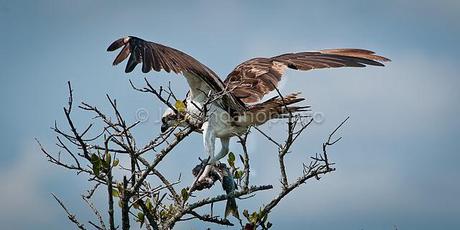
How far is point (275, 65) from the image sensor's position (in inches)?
291

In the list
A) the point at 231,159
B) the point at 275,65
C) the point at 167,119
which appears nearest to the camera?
the point at 231,159

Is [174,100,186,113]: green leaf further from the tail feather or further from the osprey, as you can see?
the tail feather

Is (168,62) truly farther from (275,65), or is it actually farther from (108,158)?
(275,65)

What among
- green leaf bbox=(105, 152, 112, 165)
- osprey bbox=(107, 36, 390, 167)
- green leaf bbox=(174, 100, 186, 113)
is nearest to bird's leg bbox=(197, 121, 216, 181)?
osprey bbox=(107, 36, 390, 167)

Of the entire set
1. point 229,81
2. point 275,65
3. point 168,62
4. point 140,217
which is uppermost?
point 275,65

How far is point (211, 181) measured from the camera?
20.9 ft

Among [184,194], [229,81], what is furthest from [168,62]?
[229,81]

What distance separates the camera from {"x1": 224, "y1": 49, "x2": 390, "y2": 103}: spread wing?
6.93 meters

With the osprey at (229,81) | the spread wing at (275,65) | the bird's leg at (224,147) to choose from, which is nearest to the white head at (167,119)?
the osprey at (229,81)

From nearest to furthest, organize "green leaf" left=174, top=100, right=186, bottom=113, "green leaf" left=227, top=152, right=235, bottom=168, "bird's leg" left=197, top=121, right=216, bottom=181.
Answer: "green leaf" left=174, top=100, right=186, bottom=113, "green leaf" left=227, top=152, right=235, bottom=168, "bird's leg" left=197, top=121, right=216, bottom=181

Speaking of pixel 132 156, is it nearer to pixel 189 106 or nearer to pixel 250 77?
pixel 189 106

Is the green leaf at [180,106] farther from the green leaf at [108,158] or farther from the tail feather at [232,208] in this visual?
the tail feather at [232,208]

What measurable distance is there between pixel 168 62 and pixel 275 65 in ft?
6.36

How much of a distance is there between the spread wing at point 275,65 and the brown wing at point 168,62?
39 centimetres
